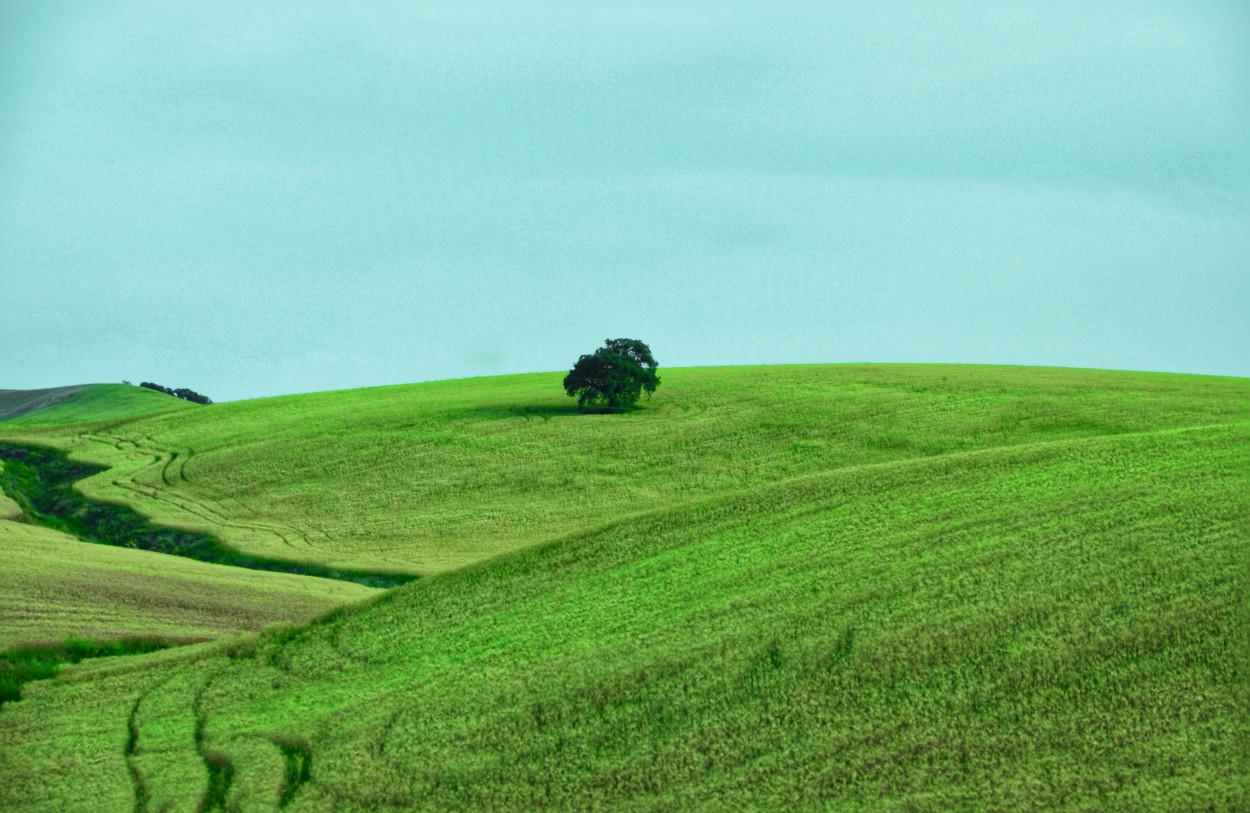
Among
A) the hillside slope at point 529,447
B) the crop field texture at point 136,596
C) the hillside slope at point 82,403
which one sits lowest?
the crop field texture at point 136,596

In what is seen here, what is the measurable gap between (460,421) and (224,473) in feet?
40.8

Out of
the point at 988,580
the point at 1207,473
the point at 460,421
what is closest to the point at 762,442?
the point at 460,421

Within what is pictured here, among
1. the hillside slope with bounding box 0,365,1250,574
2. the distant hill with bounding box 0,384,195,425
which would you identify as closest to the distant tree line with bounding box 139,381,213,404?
the distant hill with bounding box 0,384,195,425

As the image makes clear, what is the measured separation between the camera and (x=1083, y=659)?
889 inches

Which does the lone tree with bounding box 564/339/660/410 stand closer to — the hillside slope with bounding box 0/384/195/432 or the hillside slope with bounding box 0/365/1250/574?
the hillside slope with bounding box 0/365/1250/574

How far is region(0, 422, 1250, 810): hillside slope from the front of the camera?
20047mm

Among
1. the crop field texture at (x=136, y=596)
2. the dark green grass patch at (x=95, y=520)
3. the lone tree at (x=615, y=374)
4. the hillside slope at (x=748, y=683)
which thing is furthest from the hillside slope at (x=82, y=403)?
the hillside slope at (x=748, y=683)

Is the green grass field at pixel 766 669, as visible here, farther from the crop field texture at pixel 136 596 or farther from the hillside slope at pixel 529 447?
the crop field texture at pixel 136 596

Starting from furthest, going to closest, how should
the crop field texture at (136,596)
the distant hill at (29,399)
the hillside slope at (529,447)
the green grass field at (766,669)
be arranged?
the distant hill at (29,399) < the hillside slope at (529,447) < the crop field texture at (136,596) < the green grass field at (766,669)

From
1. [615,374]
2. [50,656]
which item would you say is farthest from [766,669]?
[615,374]

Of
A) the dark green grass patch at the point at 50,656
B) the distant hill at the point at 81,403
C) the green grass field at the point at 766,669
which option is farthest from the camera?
the distant hill at the point at 81,403

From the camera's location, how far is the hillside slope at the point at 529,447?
144 ft

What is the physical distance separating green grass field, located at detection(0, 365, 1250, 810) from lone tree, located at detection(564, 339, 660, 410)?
68.5ft

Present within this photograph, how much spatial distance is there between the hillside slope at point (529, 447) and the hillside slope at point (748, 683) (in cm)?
1067
